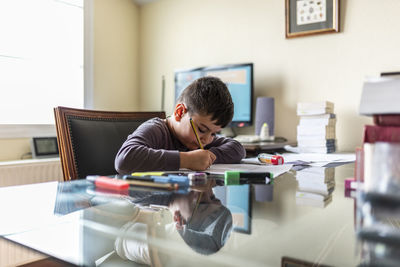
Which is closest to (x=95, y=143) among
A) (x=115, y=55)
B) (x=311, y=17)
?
(x=311, y=17)

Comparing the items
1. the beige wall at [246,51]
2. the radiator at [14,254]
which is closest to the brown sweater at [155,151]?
the radiator at [14,254]

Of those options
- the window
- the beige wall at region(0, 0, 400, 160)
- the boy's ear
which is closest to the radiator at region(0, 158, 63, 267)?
the beige wall at region(0, 0, 400, 160)

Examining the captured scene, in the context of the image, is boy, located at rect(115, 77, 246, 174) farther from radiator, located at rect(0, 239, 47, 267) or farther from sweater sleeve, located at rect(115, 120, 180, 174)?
radiator, located at rect(0, 239, 47, 267)

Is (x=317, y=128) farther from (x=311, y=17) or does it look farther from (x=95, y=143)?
(x=95, y=143)

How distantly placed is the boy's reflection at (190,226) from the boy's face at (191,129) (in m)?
0.69

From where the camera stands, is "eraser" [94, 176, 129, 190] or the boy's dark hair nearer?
"eraser" [94, 176, 129, 190]

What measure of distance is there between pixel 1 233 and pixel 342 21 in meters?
2.37

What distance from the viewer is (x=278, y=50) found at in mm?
2547

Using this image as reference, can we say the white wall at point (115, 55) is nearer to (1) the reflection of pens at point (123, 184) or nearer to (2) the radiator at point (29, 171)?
(2) the radiator at point (29, 171)

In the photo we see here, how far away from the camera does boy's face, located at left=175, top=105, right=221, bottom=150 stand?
1268mm

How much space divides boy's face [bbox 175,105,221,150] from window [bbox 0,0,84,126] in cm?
167

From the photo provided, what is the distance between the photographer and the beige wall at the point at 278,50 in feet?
7.20

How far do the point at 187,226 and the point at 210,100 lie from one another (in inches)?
33.1

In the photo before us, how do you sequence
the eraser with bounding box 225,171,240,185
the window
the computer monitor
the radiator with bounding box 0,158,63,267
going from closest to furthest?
the eraser with bounding box 225,171,240,185 < the radiator with bounding box 0,158,63,267 < the window < the computer monitor
